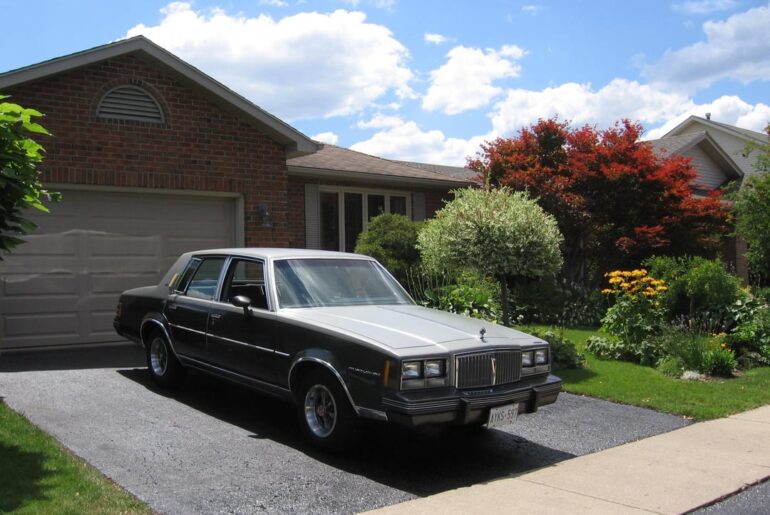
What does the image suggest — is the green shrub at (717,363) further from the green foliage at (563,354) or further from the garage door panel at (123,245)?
the garage door panel at (123,245)

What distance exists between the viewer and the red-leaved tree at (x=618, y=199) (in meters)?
14.8

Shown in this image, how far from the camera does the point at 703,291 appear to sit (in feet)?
38.2

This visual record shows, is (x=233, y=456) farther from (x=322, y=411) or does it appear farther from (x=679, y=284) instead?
(x=679, y=284)

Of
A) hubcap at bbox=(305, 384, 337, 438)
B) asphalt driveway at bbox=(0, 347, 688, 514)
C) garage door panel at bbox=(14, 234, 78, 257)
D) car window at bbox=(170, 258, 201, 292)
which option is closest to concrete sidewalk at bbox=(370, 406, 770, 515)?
asphalt driveway at bbox=(0, 347, 688, 514)

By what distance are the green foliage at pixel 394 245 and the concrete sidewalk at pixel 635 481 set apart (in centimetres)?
651

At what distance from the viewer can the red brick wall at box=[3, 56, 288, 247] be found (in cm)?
977

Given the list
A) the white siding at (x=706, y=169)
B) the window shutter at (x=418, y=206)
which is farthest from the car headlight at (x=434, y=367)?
the white siding at (x=706, y=169)

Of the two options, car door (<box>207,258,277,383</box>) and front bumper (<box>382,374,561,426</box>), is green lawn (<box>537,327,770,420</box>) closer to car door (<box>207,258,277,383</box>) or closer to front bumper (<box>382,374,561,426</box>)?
front bumper (<box>382,374,561,426</box>)

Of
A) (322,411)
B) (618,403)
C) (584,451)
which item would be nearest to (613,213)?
(618,403)

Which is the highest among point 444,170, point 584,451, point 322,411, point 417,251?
point 444,170

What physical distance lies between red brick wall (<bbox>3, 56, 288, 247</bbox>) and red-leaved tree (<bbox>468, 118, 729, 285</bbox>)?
5253 mm

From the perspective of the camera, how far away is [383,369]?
533 centimetres

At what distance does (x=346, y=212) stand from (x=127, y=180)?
5.64 m

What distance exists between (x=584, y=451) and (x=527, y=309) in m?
7.79
